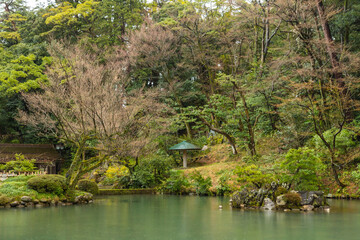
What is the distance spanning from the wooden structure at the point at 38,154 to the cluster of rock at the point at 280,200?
43.9 feet

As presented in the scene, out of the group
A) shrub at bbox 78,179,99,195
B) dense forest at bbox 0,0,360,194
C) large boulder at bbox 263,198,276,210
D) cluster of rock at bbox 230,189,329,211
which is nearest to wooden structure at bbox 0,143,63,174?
dense forest at bbox 0,0,360,194

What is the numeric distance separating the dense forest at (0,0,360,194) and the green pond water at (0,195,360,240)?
2.44 m

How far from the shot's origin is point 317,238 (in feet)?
17.7

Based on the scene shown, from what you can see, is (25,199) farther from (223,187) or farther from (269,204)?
(223,187)

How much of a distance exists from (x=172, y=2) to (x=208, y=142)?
9758mm

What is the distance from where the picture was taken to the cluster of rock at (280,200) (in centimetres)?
917

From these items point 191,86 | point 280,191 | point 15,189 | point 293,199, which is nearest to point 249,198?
point 280,191

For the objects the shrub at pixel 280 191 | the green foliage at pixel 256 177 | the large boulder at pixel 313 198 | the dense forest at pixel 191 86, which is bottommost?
the large boulder at pixel 313 198

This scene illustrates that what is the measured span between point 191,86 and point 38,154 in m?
10.9

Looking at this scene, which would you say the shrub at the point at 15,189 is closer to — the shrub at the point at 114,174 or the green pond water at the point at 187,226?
the green pond water at the point at 187,226

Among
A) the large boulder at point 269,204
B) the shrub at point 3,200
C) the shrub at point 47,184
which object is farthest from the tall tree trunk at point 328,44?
the shrub at point 3,200

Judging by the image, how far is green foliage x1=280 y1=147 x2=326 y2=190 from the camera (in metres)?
9.80

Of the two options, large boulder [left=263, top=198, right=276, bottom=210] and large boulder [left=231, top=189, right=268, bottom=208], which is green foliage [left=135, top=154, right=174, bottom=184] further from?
large boulder [left=263, top=198, right=276, bottom=210]

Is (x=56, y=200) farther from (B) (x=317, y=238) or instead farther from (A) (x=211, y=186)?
(B) (x=317, y=238)
